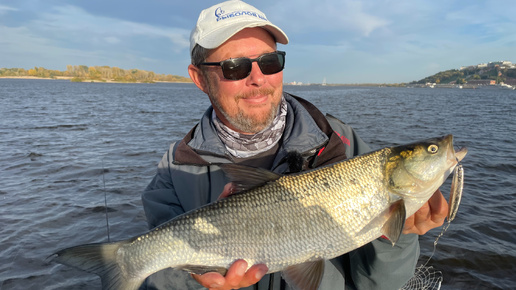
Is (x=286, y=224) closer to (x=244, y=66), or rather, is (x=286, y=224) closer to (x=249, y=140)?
(x=249, y=140)

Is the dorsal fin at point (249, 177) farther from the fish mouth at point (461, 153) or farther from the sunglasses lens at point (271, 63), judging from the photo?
the fish mouth at point (461, 153)

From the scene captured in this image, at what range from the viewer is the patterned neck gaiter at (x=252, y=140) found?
10.4 ft

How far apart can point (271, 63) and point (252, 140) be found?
0.79 m

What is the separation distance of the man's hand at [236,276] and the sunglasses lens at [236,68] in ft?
5.70

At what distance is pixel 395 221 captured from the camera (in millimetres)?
2205

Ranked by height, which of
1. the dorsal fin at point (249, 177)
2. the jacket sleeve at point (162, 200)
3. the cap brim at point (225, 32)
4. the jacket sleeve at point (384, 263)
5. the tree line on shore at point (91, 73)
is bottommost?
the jacket sleeve at point (384, 263)

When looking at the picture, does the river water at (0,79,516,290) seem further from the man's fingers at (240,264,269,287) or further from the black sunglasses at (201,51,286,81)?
the man's fingers at (240,264,269,287)

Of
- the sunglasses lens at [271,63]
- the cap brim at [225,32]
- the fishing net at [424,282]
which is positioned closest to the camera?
the cap brim at [225,32]

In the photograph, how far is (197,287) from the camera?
257 cm

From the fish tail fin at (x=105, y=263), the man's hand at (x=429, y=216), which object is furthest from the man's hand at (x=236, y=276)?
the man's hand at (x=429, y=216)

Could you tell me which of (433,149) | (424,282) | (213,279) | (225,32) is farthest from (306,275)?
(424,282)

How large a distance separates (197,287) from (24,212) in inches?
275

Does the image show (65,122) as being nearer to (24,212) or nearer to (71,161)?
(71,161)

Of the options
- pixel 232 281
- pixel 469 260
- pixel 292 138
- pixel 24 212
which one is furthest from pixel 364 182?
pixel 24 212
